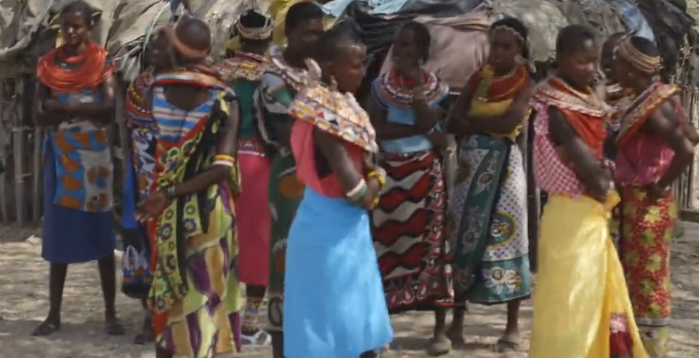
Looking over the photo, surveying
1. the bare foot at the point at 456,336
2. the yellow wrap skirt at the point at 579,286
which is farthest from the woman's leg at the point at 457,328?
the yellow wrap skirt at the point at 579,286

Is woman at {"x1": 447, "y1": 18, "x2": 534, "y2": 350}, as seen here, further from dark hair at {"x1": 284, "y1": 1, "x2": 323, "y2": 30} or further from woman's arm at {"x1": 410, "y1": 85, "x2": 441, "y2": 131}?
dark hair at {"x1": 284, "y1": 1, "x2": 323, "y2": 30}

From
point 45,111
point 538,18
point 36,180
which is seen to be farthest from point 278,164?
point 36,180

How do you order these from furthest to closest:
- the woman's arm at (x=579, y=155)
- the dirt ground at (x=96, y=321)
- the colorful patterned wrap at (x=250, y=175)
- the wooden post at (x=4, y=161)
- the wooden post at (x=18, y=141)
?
the wooden post at (x=4, y=161) < the wooden post at (x=18, y=141) < the dirt ground at (x=96, y=321) < the colorful patterned wrap at (x=250, y=175) < the woman's arm at (x=579, y=155)

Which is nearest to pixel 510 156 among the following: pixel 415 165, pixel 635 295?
pixel 415 165

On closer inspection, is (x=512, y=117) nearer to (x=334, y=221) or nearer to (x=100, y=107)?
(x=334, y=221)

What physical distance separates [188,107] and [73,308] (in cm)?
312

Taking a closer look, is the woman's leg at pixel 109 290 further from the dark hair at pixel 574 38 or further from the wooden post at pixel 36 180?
the wooden post at pixel 36 180

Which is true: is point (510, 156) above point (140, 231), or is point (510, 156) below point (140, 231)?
above

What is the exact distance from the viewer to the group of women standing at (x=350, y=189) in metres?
4.39

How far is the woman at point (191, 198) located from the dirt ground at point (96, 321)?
1347 millimetres

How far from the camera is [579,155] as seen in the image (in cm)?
449

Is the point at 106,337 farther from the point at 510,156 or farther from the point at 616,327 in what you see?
the point at 616,327

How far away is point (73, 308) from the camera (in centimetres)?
726

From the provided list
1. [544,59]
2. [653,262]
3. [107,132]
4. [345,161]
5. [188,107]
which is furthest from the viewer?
[544,59]
